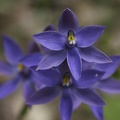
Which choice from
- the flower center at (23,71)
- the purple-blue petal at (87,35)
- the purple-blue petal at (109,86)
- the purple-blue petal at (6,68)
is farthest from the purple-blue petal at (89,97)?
the purple-blue petal at (6,68)

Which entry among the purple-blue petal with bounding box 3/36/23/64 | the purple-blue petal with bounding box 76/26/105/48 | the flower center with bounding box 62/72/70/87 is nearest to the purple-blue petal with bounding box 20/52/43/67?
the flower center with bounding box 62/72/70/87

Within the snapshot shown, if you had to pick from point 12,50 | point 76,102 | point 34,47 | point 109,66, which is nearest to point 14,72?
point 12,50

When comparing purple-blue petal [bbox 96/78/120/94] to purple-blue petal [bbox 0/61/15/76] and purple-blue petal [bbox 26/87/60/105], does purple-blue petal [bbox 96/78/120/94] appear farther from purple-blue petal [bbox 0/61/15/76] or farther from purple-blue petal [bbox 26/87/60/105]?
purple-blue petal [bbox 0/61/15/76]

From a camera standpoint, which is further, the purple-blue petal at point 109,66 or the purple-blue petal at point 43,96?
the purple-blue petal at point 109,66

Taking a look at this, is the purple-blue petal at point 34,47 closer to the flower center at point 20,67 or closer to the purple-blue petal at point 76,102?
the flower center at point 20,67

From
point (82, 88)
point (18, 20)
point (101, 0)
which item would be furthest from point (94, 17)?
point (82, 88)

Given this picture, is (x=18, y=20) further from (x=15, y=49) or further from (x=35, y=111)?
(x=15, y=49)
